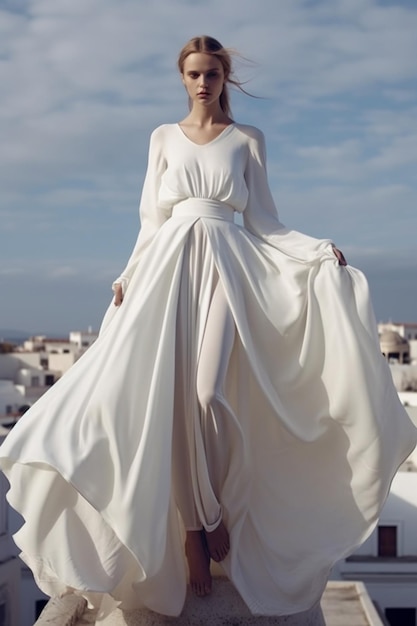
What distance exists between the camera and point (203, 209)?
523 cm

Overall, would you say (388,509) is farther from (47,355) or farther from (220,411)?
(47,355)

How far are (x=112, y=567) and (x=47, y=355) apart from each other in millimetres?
40508

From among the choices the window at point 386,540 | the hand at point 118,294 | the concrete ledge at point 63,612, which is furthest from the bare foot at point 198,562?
the window at point 386,540

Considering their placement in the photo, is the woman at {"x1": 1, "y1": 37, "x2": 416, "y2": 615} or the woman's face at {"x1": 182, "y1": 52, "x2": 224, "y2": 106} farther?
the woman's face at {"x1": 182, "y1": 52, "x2": 224, "y2": 106}

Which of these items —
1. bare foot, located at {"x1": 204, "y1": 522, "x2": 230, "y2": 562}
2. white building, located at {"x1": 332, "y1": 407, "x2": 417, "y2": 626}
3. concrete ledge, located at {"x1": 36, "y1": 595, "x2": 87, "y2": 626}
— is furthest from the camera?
white building, located at {"x1": 332, "y1": 407, "x2": 417, "y2": 626}

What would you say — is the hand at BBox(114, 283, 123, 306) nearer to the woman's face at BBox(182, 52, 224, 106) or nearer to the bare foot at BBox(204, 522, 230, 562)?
the woman's face at BBox(182, 52, 224, 106)

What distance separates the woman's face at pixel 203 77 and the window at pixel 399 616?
1701cm

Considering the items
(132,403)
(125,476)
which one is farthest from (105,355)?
(125,476)

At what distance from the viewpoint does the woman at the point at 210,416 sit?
4.71 metres

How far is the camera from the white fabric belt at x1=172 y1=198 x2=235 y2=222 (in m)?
5.23

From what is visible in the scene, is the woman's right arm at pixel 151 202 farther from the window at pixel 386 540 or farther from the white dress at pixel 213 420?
the window at pixel 386 540

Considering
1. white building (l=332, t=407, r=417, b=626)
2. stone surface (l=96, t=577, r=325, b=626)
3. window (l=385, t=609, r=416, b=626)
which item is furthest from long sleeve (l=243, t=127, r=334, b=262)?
window (l=385, t=609, r=416, b=626)

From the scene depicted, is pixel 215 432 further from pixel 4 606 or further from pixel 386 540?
pixel 386 540

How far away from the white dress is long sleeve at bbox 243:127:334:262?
13 mm
